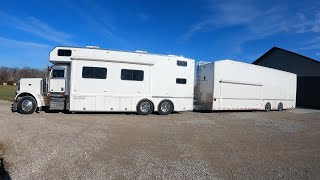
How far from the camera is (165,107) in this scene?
1738cm

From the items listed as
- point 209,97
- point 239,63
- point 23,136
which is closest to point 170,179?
point 23,136

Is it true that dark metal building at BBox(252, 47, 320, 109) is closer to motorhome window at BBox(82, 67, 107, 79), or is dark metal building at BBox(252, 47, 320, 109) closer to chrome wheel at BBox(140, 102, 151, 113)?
chrome wheel at BBox(140, 102, 151, 113)

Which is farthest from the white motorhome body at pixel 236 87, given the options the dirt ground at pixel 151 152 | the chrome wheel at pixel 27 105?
the chrome wheel at pixel 27 105

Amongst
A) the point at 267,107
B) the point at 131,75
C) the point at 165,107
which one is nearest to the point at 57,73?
the point at 131,75

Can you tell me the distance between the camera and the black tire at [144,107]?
661 inches

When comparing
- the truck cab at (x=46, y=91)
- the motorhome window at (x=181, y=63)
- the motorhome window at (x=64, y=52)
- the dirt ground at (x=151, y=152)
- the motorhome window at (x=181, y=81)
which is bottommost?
the dirt ground at (x=151, y=152)

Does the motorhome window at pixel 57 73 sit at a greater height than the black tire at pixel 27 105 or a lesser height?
greater

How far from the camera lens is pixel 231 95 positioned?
65.9 feet

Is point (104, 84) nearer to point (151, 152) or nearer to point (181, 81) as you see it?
point (181, 81)

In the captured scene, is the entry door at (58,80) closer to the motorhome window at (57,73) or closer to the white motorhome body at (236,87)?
the motorhome window at (57,73)

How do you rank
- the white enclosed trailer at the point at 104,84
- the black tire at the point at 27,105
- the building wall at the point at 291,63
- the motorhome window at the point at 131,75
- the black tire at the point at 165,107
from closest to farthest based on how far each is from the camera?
the black tire at the point at 27,105, the white enclosed trailer at the point at 104,84, the motorhome window at the point at 131,75, the black tire at the point at 165,107, the building wall at the point at 291,63

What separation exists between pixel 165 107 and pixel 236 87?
562 cm

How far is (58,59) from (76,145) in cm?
834

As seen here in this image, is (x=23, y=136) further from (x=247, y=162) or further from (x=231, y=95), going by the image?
(x=231, y=95)
